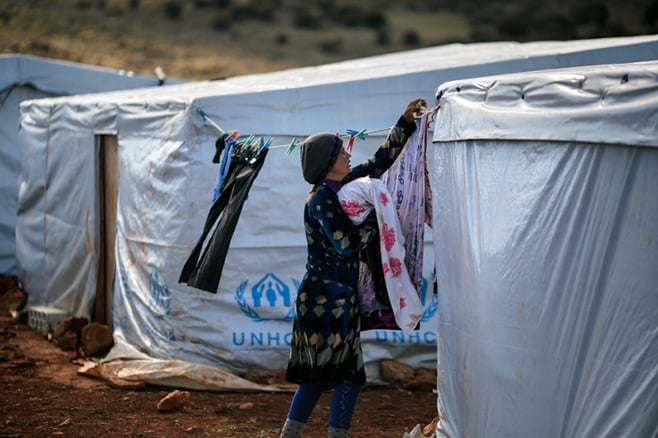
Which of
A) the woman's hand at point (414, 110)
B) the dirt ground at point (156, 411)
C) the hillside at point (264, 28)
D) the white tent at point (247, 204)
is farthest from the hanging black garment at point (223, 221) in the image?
the hillside at point (264, 28)

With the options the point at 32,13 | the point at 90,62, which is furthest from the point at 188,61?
the point at 32,13

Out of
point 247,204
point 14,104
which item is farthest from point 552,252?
point 14,104

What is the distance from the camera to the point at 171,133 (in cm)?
619

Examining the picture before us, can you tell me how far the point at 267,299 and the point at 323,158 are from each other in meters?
2.52

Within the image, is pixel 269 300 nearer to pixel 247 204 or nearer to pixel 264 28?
pixel 247 204

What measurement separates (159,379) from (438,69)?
272 cm

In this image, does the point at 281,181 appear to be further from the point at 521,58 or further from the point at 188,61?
the point at 188,61

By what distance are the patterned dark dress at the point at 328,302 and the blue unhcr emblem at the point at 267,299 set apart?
86.7 inches

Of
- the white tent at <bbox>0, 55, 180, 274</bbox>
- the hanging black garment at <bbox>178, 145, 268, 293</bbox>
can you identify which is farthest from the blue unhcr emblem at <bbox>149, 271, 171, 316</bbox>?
the white tent at <bbox>0, 55, 180, 274</bbox>

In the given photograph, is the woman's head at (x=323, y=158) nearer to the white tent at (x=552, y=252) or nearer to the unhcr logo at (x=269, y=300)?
the white tent at (x=552, y=252)

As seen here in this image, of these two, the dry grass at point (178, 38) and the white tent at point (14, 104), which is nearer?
the white tent at point (14, 104)

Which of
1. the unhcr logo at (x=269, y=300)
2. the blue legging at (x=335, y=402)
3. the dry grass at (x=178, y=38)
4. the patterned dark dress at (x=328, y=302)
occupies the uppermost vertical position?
the dry grass at (x=178, y=38)

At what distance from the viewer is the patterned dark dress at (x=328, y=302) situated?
372 cm

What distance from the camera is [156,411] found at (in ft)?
17.8
